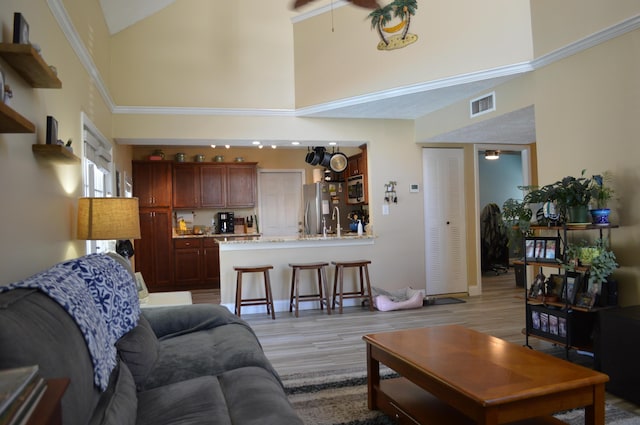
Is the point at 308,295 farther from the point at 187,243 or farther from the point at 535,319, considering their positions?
the point at 187,243

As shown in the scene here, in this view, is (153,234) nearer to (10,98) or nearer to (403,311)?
(403,311)

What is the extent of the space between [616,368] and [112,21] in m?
5.67

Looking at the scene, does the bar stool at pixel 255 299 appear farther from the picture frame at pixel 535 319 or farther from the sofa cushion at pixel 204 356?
the picture frame at pixel 535 319

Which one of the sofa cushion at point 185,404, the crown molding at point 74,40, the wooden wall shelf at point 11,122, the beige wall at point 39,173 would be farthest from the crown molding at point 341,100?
the sofa cushion at point 185,404

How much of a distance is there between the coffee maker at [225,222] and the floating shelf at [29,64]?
589cm

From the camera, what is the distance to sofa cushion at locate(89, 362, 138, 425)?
139 centimetres

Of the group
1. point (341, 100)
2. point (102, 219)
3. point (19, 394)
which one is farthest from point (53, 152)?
point (341, 100)

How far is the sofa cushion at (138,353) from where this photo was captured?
195 cm

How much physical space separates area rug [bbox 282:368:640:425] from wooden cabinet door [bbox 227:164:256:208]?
206 inches

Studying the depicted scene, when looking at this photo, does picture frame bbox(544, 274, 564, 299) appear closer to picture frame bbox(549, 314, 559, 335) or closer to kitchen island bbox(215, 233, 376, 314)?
picture frame bbox(549, 314, 559, 335)

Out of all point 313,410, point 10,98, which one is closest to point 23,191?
point 10,98

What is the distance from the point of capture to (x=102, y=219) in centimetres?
297

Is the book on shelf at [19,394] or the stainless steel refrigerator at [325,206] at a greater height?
the stainless steel refrigerator at [325,206]

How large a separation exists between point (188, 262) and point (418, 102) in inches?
190
